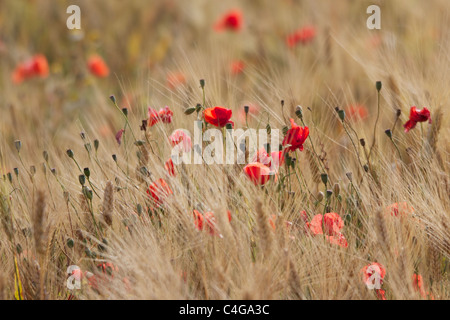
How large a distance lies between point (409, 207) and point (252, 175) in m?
0.34

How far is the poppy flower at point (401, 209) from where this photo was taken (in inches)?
48.0

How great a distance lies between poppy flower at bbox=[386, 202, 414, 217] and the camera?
1.22m

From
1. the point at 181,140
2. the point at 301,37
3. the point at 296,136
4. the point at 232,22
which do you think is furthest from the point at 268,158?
the point at 232,22

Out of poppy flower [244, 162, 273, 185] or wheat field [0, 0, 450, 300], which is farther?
poppy flower [244, 162, 273, 185]

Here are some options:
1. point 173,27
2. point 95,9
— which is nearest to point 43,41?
point 95,9

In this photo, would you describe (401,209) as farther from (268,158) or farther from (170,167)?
(170,167)

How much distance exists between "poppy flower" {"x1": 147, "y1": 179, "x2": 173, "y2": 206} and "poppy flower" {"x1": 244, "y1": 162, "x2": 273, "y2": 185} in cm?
16

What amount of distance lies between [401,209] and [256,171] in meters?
0.31

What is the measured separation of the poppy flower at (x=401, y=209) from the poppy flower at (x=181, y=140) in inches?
17.5

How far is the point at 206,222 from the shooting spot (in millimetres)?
1168

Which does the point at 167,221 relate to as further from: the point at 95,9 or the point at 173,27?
the point at 95,9

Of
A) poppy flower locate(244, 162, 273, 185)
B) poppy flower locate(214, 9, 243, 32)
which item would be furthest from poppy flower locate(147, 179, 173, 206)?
poppy flower locate(214, 9, 243, 32)

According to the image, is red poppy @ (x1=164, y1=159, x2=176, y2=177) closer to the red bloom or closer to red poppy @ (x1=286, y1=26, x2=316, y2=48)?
the red bloom
